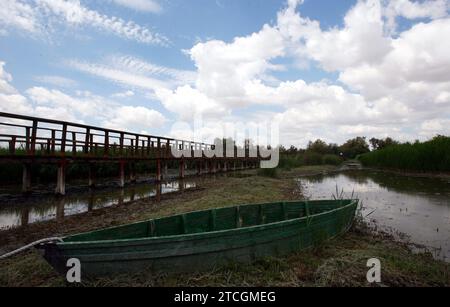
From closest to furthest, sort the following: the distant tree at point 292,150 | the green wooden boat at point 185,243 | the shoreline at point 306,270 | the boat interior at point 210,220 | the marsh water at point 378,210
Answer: the green wooden boat at point 185,243 → the shoreline at point 306,270 → the boat interior at point 210,220 → the marsh water at point 378,210 → the distant tree at point 292,150

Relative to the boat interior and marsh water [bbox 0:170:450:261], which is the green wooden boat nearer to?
the boat interior

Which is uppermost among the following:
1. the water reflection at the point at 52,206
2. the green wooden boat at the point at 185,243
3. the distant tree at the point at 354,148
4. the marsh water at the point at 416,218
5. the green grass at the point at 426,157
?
the distant tree at the point at 354,148

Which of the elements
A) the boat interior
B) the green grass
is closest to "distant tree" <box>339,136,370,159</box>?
the green grass

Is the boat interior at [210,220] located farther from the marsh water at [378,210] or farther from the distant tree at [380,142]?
the distant tree at [380,142]

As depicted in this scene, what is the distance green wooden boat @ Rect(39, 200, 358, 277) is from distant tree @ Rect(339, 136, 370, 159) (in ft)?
349

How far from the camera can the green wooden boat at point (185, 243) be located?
12.1 feet

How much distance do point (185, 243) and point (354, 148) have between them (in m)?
113

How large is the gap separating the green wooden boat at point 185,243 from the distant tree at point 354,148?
10649 cm

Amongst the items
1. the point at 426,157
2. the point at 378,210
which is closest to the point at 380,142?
the point at 426,157

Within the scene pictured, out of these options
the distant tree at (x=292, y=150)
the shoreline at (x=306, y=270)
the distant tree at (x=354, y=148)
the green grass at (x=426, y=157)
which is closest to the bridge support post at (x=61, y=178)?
the shoreline at (x=306, y=270)

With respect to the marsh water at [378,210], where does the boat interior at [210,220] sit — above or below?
above
